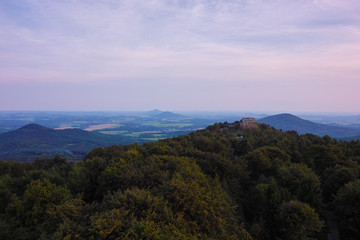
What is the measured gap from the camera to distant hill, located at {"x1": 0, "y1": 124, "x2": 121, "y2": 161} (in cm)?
8300

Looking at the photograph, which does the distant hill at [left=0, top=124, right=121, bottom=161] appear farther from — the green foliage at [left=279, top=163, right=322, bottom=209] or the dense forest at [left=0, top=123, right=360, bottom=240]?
the green foliage at [left=279, top=163, right=322, bottom=209]

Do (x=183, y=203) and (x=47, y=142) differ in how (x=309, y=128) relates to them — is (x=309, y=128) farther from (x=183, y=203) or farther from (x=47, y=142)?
(x=47, y=142)

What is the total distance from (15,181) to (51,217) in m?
12.2

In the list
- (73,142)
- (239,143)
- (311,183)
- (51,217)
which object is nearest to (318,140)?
(239,143)

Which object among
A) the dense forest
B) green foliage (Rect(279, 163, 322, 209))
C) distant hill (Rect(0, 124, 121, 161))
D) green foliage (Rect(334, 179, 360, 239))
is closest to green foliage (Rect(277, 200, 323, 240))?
the dense forest

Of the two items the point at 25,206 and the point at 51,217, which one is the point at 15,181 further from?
the point at 51,217

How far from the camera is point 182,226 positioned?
10414 millimetres

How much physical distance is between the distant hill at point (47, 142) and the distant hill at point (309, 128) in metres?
103

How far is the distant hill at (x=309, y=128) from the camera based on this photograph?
371ft

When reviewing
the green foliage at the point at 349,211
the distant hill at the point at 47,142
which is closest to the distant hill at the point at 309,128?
the distant hill at the point at 47,142

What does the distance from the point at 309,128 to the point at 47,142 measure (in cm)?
14892

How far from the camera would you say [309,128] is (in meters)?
122

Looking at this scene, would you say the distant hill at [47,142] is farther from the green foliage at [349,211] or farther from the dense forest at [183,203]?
the green foliage at [349,211]

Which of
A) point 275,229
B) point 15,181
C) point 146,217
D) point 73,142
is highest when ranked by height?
point 146,217
